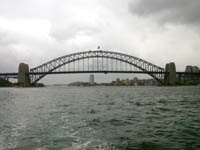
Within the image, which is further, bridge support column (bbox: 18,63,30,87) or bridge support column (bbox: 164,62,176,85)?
bridge support column (bbox: 164,62,176,85)

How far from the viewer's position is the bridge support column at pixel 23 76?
9701 centimetres

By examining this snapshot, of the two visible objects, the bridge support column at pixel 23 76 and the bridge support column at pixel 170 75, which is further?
the bridge support column at pixel 170 75

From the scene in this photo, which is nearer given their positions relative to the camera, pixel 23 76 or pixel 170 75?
pixel 170 75

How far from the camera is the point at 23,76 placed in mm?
98500

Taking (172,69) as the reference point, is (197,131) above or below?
below

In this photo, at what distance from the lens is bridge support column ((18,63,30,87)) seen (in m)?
97.0

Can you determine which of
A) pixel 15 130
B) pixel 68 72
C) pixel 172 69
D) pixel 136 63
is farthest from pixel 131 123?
pixel 172 69

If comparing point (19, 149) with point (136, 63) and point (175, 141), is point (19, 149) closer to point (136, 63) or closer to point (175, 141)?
point (175, 141)

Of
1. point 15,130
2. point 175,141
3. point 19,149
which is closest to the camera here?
point 19,149

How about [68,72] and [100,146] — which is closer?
[100,146]

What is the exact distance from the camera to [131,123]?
8289 mm

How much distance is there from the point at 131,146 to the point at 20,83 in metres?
98.6

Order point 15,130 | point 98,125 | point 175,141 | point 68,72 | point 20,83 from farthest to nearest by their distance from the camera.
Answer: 1. point 20,83
2. point 68,72
3. point 98,125
4. point 15,130
5. point 175,141

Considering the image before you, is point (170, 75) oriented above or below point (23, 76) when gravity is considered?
below
